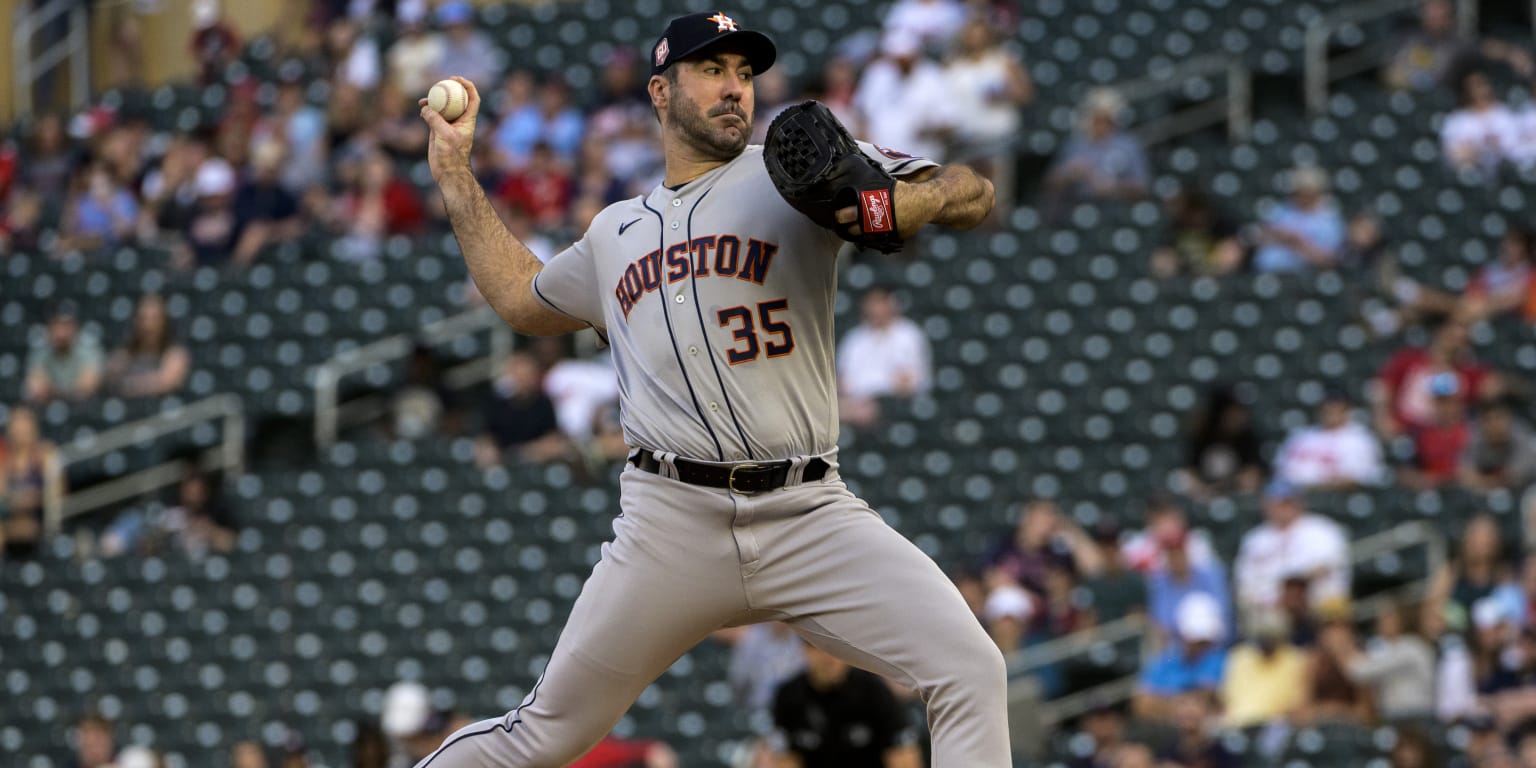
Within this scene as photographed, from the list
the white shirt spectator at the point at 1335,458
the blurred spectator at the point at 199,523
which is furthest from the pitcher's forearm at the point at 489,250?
the blurred spectator at the point at 199,523

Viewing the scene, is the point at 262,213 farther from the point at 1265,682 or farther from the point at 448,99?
the point at 448,99

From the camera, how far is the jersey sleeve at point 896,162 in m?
4.73

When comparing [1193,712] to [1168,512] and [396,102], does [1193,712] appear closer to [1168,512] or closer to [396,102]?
[1168,512]

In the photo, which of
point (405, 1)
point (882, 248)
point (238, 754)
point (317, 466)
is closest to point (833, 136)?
point (882, 248)

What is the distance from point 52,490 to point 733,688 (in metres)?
4.93

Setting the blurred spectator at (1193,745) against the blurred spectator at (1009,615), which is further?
the blurred spectator at (1009,615)

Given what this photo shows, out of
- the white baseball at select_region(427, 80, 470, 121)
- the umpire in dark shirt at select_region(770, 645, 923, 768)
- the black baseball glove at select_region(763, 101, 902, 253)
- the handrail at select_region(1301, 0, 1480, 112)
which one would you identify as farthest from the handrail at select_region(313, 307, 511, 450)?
the black baseball glove at select_region(763, 101, 902, 253)

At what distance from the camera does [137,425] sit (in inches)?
568

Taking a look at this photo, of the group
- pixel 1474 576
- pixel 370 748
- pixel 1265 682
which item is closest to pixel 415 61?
pixel 370 748

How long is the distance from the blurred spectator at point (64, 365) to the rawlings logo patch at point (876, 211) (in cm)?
Answer: 1105

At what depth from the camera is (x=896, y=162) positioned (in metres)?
4.78

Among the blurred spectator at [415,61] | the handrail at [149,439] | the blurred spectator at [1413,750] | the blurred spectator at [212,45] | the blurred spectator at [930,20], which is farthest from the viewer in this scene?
the blurred spectator at [212,45]

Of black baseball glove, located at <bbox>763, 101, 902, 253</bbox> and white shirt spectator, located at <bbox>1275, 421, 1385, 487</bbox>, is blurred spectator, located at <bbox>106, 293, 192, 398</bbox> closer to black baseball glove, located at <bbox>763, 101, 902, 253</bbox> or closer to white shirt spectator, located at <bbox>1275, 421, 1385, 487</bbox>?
white shirt spectator, located at <bbox>1275, 421, 1385, 487</bbox>

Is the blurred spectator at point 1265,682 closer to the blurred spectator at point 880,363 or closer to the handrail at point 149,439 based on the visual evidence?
the blurred spectator at point 880,363
